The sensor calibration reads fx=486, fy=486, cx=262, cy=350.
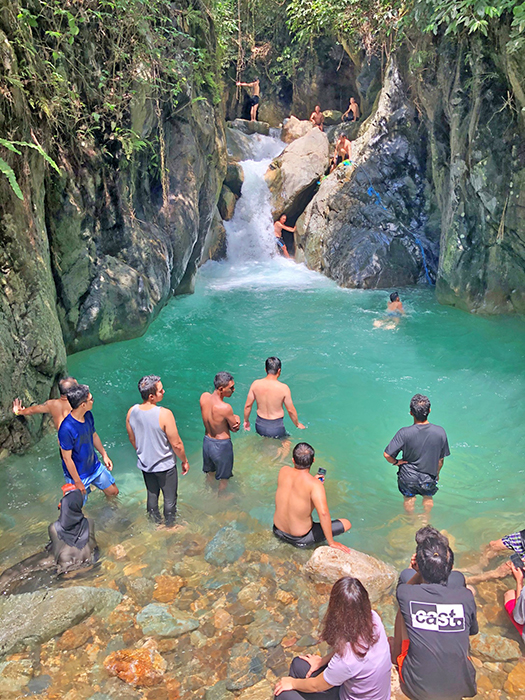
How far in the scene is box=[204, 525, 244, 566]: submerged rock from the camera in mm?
4348

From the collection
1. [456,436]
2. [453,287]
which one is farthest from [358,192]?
[456,436]

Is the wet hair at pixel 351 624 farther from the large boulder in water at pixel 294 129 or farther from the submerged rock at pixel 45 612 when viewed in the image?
the large boulder in water at pixel 294 129

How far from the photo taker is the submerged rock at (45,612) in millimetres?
3346

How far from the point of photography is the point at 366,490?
5883 mm

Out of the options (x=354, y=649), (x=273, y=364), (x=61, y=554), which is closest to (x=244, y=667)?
(x=354, y=649)

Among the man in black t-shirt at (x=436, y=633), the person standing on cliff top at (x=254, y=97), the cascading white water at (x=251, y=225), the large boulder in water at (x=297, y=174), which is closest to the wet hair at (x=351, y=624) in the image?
the man in black t-shirt at (x=436, y=633)

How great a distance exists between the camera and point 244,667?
10.8 ft

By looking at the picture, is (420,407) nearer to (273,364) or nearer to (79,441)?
(273,364)

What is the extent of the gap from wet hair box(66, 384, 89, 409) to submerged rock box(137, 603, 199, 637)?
190 cm

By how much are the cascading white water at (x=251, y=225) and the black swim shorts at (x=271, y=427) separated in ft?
40.5

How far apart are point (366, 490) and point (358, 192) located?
12.7 m

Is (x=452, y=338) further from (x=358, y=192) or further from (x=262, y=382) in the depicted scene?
(x=358, y=192)

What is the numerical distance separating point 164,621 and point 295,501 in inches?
58.6

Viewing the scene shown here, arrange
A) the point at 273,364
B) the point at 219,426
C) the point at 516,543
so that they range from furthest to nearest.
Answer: the point at 273,364 → the point at 219,426 → the point at 516,543
